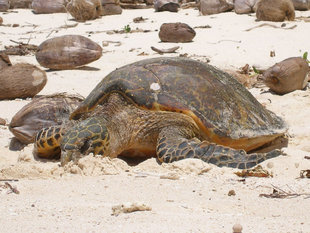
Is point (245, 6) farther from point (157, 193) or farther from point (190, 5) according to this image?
point (157, 193)

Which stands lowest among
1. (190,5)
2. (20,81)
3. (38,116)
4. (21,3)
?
(21,3)

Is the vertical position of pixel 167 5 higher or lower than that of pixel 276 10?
lower

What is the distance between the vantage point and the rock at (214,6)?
10891 mm

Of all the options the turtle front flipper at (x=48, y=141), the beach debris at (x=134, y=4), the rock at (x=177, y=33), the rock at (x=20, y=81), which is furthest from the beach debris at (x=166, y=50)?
the beach debris at (x=134, y=4)

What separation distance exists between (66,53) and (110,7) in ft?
17.3

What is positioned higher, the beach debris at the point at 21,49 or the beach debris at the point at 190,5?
the beach debris at the point at 21,49

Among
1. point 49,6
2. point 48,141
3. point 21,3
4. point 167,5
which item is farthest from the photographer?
point 21,3

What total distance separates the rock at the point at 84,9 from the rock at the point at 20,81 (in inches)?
226

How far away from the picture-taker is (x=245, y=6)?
10.6 meters

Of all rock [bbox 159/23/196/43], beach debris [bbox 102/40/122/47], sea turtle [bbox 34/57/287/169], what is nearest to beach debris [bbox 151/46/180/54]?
rock [bbox 159/23/196/43]

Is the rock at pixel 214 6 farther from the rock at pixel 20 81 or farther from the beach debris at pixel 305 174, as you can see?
the beach debris at pixel 305 174

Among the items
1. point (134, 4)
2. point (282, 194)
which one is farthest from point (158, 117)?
point (134, 4)

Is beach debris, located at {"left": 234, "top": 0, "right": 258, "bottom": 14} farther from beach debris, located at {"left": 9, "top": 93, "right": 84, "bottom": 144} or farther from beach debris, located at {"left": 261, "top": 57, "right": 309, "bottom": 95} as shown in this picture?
beach debris, located at {"left": 9, "top": 93, "right": 84, "bottom": 144}

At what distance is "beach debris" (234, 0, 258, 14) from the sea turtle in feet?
23.2
